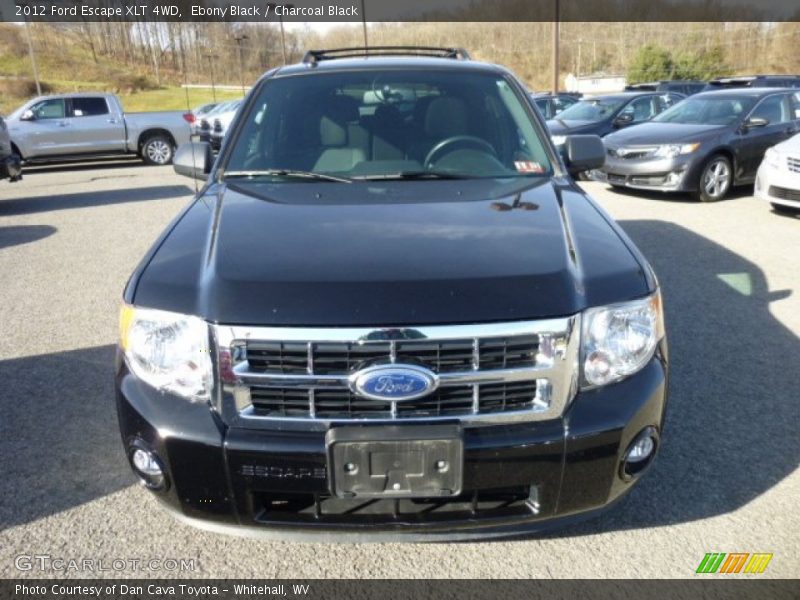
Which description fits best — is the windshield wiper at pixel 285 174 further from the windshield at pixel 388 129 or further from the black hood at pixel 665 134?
the black hood at pixel 665 134

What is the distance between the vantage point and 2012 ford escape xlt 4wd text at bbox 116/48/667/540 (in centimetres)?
209

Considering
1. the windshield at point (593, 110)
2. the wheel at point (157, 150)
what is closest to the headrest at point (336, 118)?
the windshield at point (593, 110)

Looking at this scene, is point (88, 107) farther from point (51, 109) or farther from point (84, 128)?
point (51, 109)

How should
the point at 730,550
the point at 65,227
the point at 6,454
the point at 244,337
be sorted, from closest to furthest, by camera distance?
the point at 244,337 < the point at 730,550 < the point at 6,454 < the point at 65,227

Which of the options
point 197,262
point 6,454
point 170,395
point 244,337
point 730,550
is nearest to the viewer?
point 244,337

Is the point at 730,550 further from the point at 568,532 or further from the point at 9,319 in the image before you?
the point at 9,319

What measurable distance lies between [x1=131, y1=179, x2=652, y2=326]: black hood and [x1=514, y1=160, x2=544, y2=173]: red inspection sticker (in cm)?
36

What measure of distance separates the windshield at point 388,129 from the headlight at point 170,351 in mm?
1218

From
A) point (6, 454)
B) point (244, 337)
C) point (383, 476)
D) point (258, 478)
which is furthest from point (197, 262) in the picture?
point (6, 454)

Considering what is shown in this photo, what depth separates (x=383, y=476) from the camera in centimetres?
210

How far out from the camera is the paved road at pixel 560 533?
8.38ft

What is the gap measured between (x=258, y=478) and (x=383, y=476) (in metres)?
0.38
